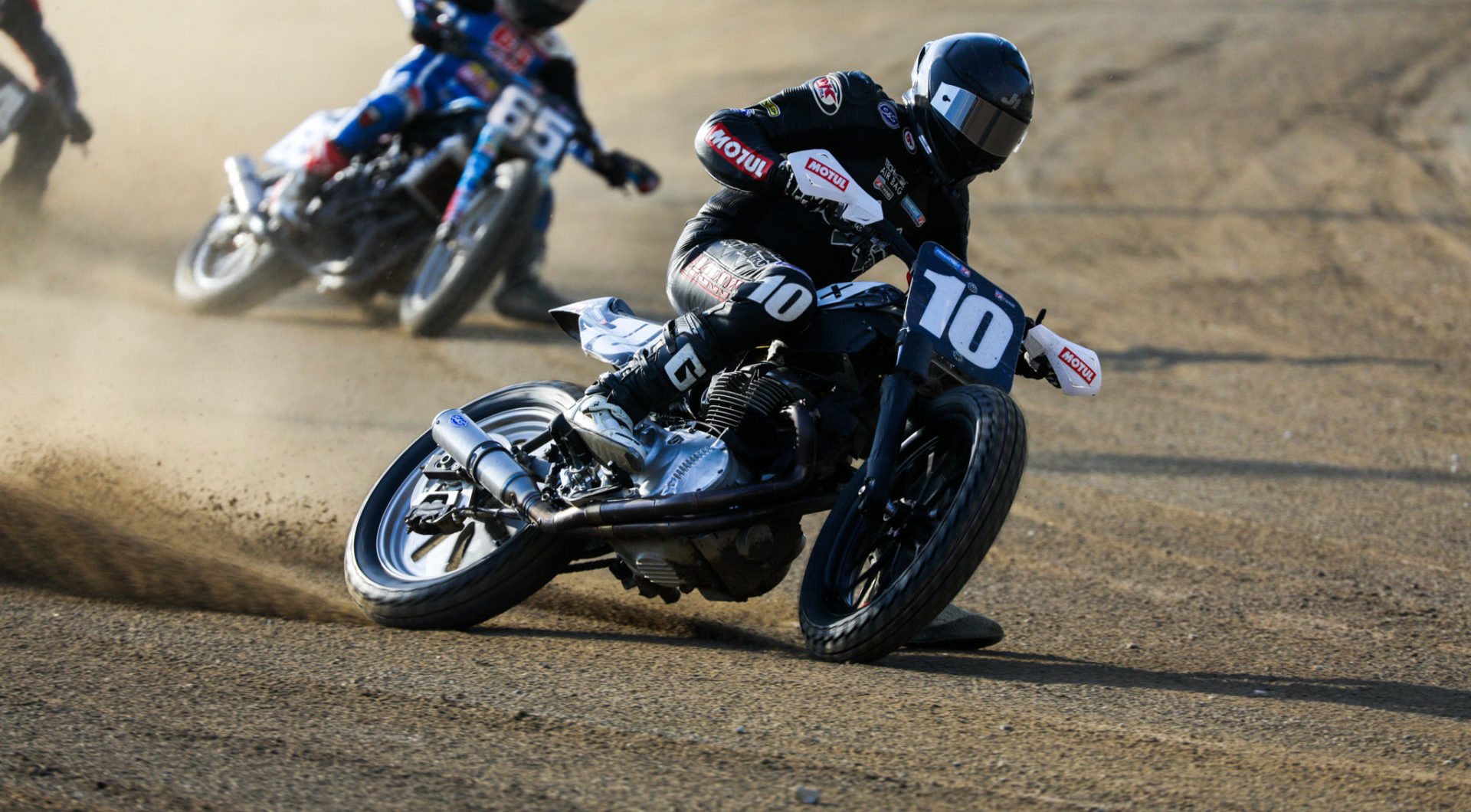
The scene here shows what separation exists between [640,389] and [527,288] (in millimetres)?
5716

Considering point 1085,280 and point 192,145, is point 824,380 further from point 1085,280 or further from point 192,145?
point 192,145

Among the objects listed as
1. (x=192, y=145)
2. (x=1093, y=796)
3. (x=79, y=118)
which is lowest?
(x=192, y=145)

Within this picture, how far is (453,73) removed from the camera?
9.08 metres

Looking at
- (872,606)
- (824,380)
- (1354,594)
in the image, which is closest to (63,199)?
(824,380)

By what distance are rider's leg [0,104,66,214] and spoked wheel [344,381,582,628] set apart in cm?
465

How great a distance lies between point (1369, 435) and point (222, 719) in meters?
6.61

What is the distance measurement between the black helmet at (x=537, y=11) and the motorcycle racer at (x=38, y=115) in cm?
274

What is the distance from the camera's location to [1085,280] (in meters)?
11.5

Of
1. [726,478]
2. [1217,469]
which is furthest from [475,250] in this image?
[726,478]

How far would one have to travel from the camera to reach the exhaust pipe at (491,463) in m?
4.17

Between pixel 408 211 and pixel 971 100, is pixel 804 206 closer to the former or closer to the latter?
pixel 971 100

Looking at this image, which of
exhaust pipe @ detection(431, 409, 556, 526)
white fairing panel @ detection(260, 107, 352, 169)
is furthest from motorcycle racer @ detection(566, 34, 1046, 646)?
white fairing panel @ detection(260, 107, 352, 169)

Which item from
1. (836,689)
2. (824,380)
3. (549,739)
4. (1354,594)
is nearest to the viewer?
(549,739)

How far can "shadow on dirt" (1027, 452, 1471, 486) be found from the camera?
6867 mm
